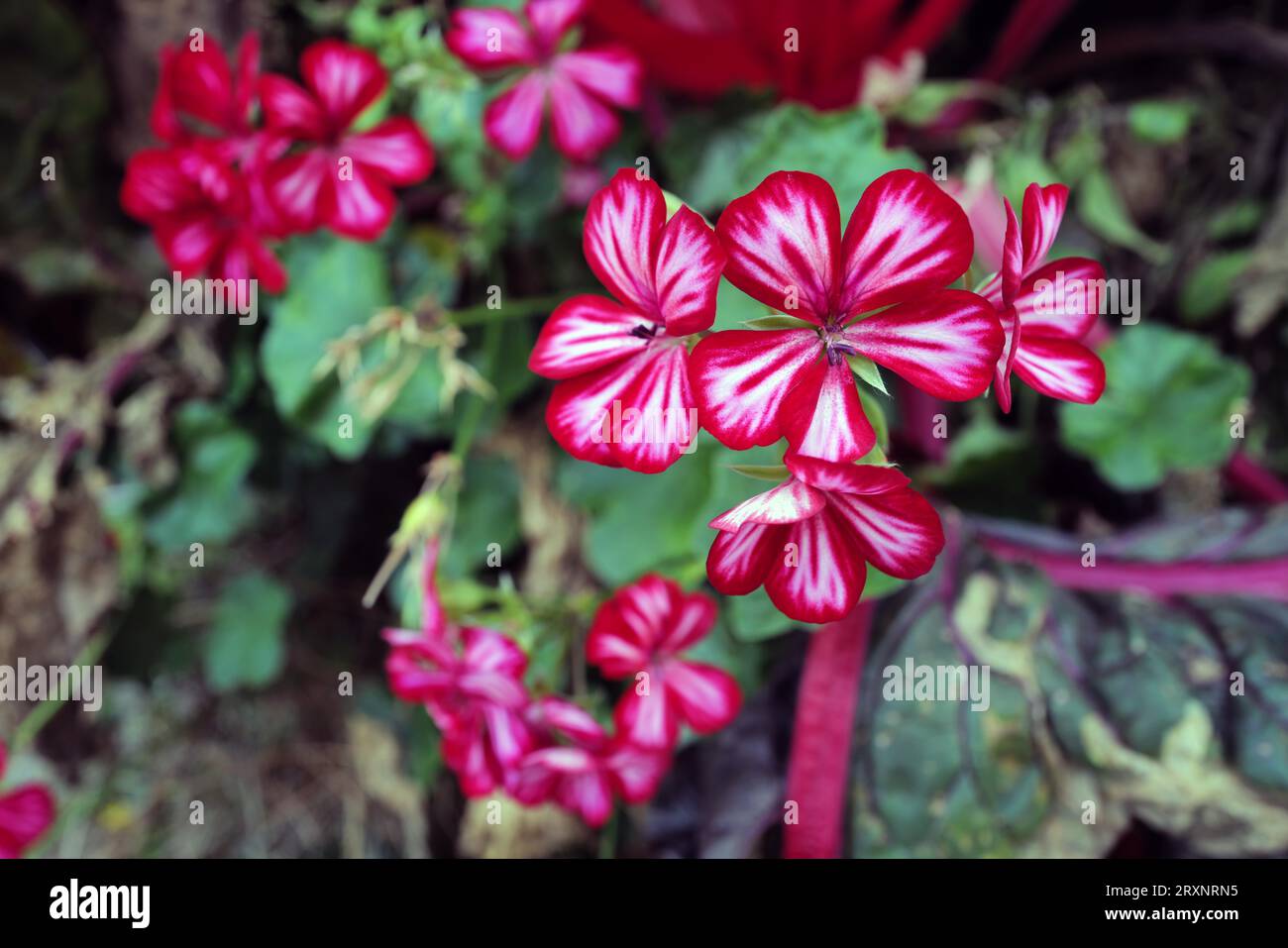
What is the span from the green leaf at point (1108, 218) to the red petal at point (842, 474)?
0.75m

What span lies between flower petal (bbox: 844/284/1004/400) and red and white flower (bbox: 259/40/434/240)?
0.46 meters

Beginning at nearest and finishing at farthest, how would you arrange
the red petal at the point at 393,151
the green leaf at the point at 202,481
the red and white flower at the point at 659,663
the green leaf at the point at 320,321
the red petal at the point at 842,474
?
the red petal at the point at 842,474 → the red and white flower at the point at 659,663 → the red petal at the point at 393,151 → the green leaf at the point at 320,321 → the green leaf at the point at 202,481

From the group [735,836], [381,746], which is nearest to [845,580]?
[735,836]

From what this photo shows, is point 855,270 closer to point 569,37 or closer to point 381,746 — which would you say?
point 569,37

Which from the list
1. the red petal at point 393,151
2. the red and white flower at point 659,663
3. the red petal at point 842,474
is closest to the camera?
the red petal at point 842,474

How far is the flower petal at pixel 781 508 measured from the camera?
364 millimetres

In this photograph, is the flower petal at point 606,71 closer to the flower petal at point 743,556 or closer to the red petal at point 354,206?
the red petal at point 354,206

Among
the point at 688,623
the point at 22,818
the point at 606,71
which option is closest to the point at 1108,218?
the point at 606,71

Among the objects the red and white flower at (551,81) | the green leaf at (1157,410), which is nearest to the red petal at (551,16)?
the red and white flower at (551,81)

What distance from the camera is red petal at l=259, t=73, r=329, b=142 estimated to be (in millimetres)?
686

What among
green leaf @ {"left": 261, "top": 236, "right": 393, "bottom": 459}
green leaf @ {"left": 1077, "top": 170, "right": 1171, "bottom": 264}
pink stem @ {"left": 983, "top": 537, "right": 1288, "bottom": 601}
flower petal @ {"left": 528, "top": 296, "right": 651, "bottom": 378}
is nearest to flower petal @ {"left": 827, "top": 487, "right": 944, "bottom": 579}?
flower petal @ {"left": 528, "top": 296, "right": 651, "bottom": 378}

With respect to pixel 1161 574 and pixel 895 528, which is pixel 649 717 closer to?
pixel 895 528

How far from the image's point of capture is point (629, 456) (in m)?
0.40
